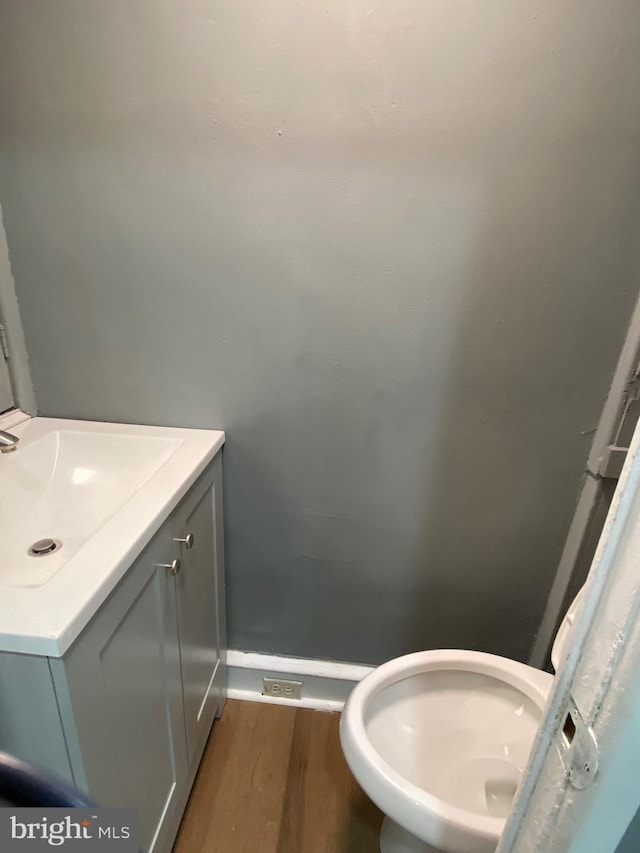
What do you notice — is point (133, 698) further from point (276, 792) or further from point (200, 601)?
point (276, 792)

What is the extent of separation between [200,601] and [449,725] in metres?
0.62

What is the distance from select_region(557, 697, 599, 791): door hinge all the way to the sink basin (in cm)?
80

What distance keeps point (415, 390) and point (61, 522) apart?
2.71 feet

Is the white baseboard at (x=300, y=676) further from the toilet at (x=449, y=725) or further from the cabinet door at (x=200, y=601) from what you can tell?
the toilet at (x=449, y=725)

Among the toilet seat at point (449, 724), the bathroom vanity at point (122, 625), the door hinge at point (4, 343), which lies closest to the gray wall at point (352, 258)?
the door hinge at point (4, 343)

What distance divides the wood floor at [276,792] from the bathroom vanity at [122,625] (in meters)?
0.10

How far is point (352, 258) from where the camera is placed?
1.06 meters

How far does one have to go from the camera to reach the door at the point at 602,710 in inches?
13.6

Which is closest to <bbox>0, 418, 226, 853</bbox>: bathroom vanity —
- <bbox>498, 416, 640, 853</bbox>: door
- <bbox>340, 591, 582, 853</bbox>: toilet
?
<bbox>340, 591, 582, 853</bbox>: toilet

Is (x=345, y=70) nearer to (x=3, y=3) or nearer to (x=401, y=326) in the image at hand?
(x=401, y=326)

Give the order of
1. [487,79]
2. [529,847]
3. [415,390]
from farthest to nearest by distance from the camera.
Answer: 1. [415,390]
2. [487,79]
3. [529,847]

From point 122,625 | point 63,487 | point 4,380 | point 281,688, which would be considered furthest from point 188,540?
point 281,688

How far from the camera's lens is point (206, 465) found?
1.11m

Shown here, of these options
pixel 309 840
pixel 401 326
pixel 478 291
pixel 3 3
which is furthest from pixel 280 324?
pixel 309 840
